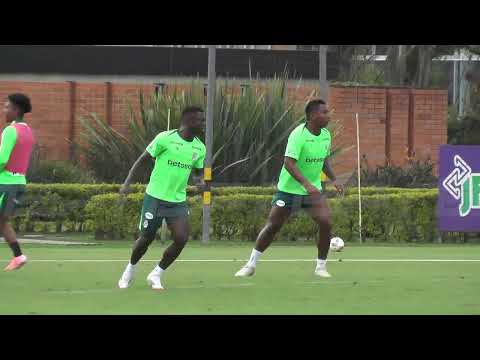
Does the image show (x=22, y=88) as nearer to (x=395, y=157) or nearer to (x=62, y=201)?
(x=62, y=201)

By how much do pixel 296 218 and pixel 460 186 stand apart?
9.92ft

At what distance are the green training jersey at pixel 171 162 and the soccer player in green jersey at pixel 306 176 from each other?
5.01ft

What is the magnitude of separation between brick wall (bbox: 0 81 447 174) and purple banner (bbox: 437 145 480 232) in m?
7.48

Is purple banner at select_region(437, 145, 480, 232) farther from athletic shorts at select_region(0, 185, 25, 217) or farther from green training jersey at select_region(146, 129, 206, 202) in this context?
athletic shorts at select_region(0, 185, 25, 217)

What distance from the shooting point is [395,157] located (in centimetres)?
3170

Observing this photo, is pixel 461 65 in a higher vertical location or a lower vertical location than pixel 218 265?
higher

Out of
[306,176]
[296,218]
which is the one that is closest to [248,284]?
[306,176]

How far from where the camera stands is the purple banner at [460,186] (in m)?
20.6

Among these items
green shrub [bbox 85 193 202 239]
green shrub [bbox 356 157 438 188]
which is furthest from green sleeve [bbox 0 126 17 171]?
green shrub [bbox 356 157 438 188]

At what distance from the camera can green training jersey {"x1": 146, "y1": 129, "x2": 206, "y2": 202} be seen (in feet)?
38.6

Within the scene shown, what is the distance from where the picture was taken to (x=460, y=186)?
814 inches

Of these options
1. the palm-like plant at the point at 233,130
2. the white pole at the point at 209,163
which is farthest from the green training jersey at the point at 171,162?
the palm-like plant at the point at 233,130

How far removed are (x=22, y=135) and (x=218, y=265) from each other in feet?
12.0
